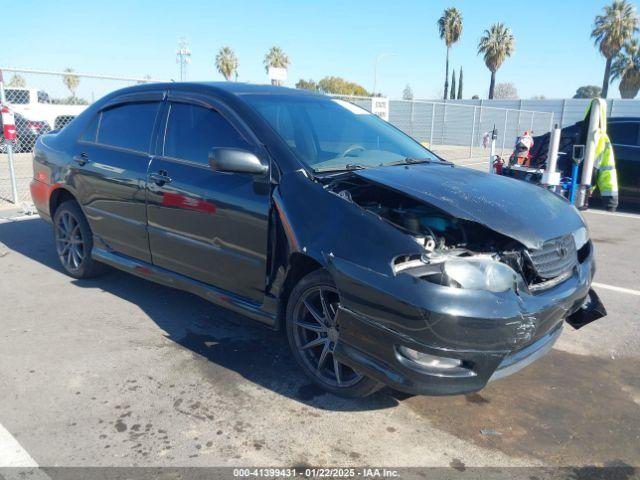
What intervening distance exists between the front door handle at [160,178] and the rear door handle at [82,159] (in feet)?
3.63

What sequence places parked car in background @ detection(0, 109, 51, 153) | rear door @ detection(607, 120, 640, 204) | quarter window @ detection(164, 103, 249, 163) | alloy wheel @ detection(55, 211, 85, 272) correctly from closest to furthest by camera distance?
quarter window @ detection(164, 103, 249, 163)
alloy wheel @ detection(55, 211, 85, 272)
rear door @ detection(607, 120, 640, 204)
parked car in background @ detection(0, 109, 51, 153)

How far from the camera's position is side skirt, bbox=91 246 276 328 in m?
3.51

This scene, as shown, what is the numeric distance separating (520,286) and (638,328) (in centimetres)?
237

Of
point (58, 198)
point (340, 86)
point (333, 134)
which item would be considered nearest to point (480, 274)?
point (333, 134)

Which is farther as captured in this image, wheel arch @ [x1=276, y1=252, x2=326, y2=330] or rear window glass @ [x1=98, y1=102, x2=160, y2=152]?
rear window glass @ [x1=98, y1=102, x2=160, y2=152]

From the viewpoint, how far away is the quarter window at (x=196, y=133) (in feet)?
12.2

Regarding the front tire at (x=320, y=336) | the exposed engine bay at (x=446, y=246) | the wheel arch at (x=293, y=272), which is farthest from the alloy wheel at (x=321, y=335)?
the exposed engine bay at (x=446, y=246)

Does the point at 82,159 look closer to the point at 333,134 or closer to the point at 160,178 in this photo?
the point at 160,178

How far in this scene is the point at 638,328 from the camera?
4426mm

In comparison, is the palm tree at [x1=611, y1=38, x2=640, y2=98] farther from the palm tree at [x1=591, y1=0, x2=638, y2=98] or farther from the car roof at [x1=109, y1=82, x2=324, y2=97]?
the car roof at [x1=109, y1=82, x2=324, y2=97]

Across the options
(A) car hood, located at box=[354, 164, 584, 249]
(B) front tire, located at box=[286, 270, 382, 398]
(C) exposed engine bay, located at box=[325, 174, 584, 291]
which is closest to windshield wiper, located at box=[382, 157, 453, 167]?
(A) car hood, located at box=[354, 164, 584, 249]

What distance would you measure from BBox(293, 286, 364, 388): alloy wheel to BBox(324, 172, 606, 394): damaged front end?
23 centimetres

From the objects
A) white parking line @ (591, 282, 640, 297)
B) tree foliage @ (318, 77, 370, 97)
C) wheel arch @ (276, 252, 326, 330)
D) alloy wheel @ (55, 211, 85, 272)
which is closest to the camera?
wheel arch @ (276, 252, 326, 330)

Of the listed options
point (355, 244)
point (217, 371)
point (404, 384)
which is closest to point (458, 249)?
point (355, 244)
